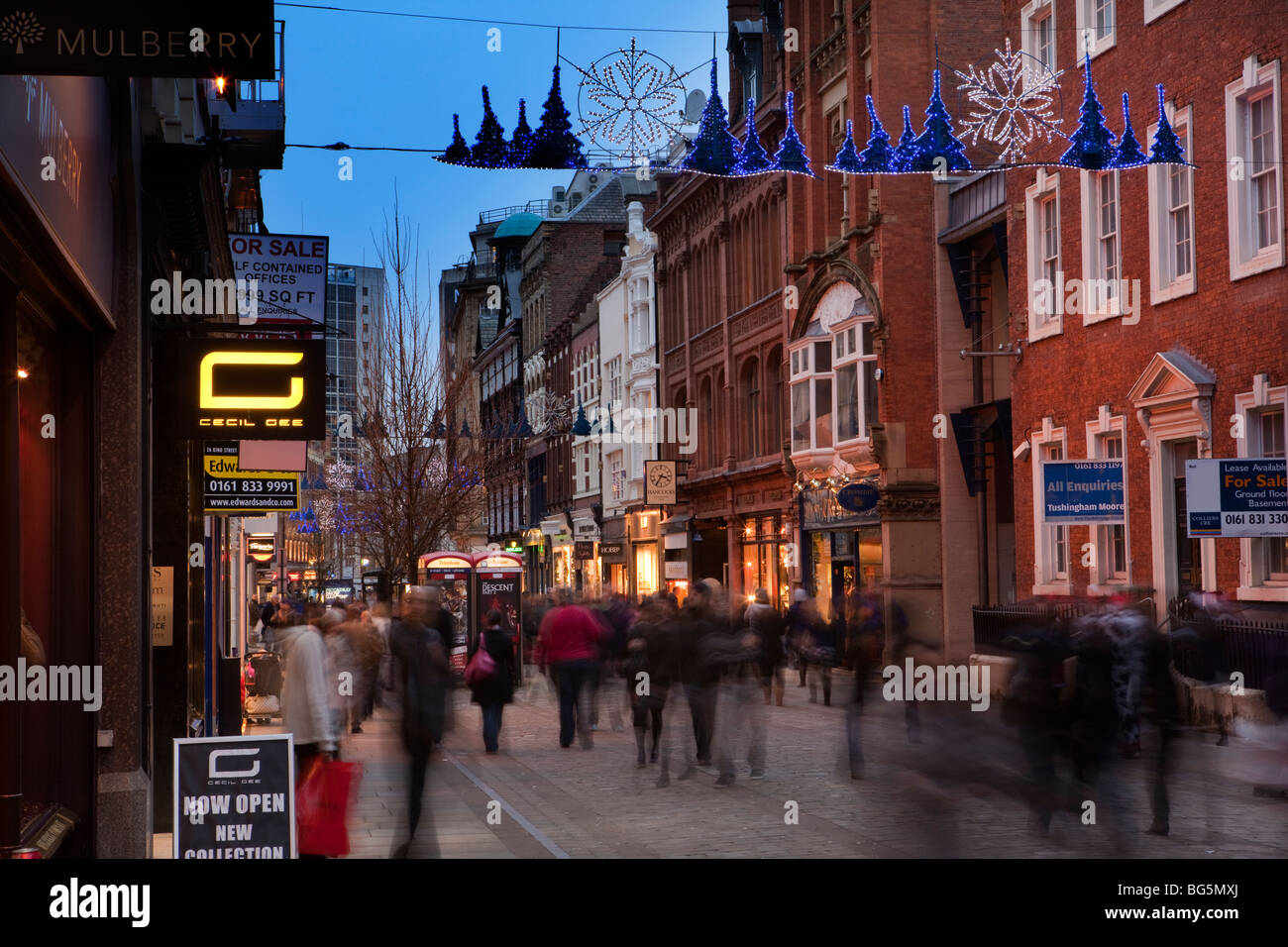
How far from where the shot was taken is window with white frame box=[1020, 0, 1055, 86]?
26.0m

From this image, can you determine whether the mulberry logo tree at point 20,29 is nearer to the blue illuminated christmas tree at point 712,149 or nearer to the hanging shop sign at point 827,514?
the blue illuminated christmas tree at point 712,149

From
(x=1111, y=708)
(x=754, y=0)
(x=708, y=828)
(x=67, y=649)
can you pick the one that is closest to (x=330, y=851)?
(x=67, y=649)

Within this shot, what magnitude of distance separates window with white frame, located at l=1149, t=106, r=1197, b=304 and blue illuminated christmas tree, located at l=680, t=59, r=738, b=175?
724 cm

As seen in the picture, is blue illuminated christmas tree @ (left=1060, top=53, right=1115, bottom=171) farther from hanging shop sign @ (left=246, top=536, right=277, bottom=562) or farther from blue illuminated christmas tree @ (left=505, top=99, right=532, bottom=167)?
hanging shop sign @ (left=246, top=536, right=277, bottom=562)

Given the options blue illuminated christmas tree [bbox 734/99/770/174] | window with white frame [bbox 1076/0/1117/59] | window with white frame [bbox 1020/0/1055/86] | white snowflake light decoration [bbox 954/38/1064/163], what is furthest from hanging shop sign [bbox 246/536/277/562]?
blue illuminated christmas tree [bbox 734/99/770/174]

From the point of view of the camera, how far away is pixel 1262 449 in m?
21.0

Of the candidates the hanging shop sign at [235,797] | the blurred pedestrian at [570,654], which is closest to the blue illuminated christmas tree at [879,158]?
the blurred pedestrian at [570,654]

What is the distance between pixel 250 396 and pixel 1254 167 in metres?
14.3

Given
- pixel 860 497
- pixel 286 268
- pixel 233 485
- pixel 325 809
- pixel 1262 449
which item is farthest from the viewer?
pixel 860 497

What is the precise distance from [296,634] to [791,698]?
59.7 feet

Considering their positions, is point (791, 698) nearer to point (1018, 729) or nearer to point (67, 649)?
point (1018, 729)

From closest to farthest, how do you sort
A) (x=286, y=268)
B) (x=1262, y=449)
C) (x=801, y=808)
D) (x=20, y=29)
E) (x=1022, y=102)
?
(x=20, y=29) → (x=801, y=808) → (x=1262, y=449) → (x=286, y=268) → (x=1022, y=102)

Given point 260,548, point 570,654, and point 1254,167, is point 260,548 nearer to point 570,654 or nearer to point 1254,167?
point 570,654
